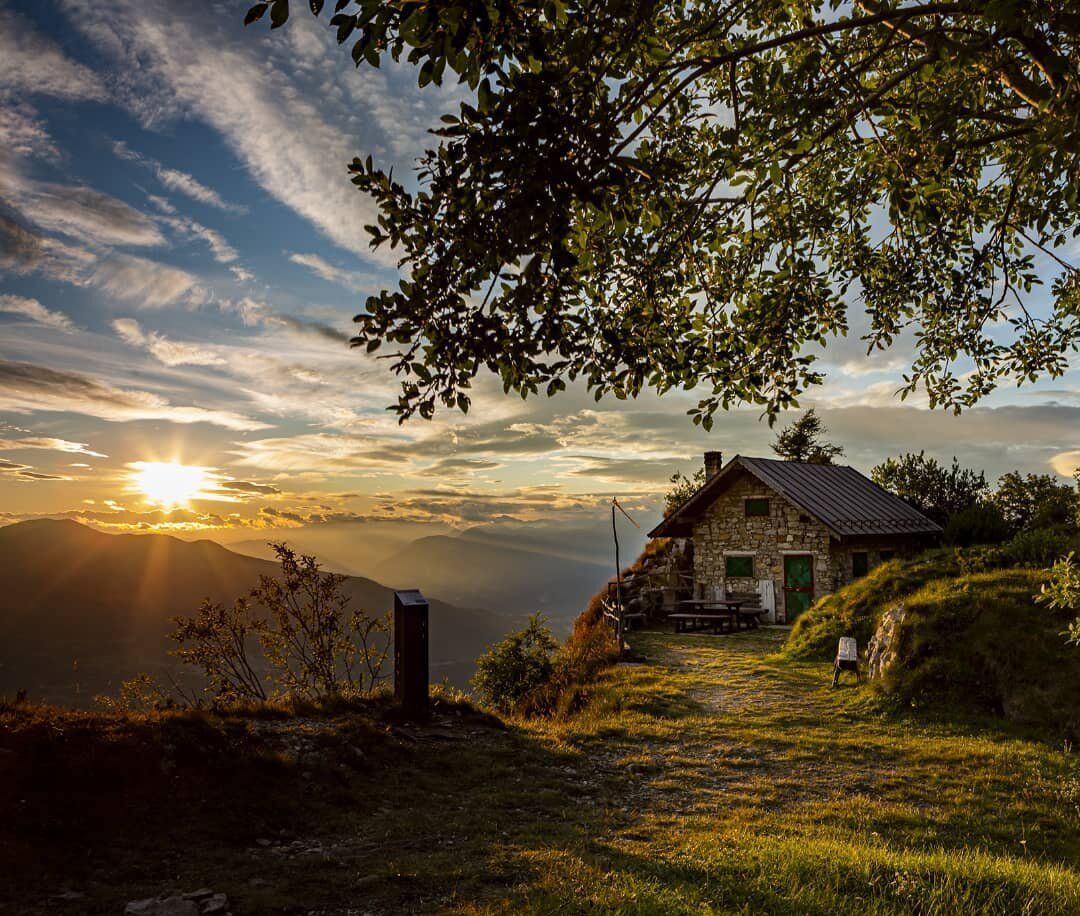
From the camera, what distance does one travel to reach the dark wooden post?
10.8 meters

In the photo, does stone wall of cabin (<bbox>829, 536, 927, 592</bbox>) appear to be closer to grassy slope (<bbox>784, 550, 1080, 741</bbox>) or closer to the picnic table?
the picnic table

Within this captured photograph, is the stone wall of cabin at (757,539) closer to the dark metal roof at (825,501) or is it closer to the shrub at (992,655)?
the dark metal roof at (825,501)

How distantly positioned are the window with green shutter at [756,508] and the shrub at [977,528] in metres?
7.46

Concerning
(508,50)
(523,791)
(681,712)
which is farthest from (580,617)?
(508,50)

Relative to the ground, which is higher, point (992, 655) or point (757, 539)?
point (757, 539)

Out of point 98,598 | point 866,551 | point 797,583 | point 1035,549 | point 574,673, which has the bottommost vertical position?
point 98,598

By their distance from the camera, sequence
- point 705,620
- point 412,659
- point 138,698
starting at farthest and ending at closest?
point 705,620 < point 138,698 < point 412,659

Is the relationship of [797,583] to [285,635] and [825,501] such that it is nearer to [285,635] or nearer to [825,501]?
[825,501]

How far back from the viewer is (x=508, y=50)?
14.5ft

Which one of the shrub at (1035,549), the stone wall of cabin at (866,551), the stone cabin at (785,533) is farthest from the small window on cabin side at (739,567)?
the shrub at (1035,549)

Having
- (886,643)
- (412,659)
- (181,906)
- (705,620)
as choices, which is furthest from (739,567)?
(181,906)

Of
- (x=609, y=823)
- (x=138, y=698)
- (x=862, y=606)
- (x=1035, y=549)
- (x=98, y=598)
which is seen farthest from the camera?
(x=98, y=598)

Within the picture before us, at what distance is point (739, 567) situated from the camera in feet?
86.9

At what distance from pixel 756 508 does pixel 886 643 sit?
1234 centimetres
